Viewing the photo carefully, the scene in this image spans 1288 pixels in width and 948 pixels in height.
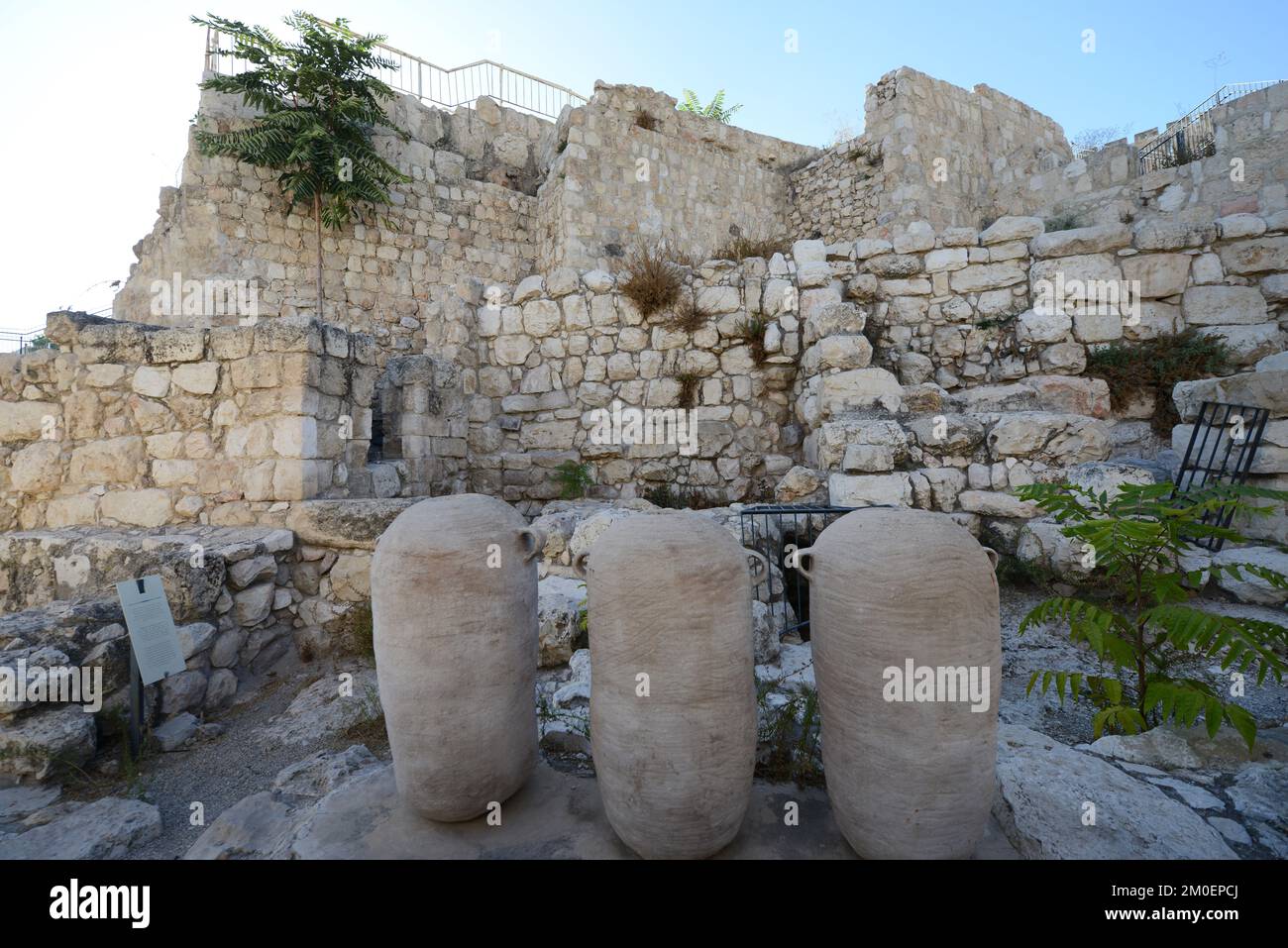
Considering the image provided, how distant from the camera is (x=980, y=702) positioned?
1509 millimetres

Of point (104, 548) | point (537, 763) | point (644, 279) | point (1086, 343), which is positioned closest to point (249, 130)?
point (644, 279)

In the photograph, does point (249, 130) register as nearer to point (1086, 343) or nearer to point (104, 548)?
point (104, 548)

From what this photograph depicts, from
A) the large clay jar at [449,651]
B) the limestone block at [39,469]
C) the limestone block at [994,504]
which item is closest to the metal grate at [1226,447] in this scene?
the limestone block at [994,504]

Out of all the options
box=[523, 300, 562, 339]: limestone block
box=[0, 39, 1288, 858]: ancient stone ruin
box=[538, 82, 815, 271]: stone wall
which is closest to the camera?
box=[0, 39, 1288, 858]: ancient stone ruin

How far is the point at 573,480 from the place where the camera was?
20.8 ft

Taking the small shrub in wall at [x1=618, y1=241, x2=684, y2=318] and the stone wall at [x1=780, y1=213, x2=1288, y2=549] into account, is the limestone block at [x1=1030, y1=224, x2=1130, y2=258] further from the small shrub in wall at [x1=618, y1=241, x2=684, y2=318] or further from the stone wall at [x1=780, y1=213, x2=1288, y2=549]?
the small shrub in wall at [x1=618, y1=241, x2=684, y2=318]

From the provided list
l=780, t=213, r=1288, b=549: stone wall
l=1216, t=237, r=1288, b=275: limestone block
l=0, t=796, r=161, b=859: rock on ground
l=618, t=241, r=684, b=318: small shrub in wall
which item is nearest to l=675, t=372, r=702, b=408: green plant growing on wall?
l=618, t=241, r=684, b=318: small shrub in wall

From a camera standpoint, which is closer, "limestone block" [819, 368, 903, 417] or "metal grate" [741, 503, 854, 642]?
"metal grate" [741, 503, 854, 642]

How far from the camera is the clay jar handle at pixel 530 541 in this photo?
200 centimetres

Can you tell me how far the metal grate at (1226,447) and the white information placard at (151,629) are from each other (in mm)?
6463

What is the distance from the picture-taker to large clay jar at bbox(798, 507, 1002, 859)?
1.50m

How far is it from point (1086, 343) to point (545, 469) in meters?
5.78

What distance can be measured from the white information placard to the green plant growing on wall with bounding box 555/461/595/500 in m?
3.75

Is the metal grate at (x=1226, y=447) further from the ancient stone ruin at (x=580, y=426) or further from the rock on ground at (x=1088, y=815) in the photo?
the rock on ground at (x=1088, y=815)
